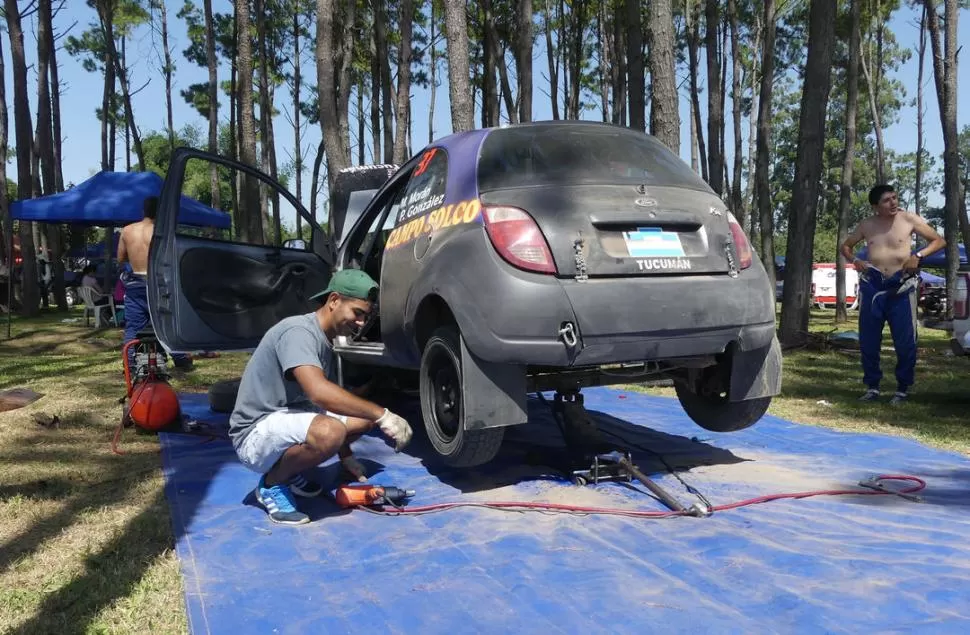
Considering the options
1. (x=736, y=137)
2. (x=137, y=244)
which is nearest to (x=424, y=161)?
(x=137, y=244)

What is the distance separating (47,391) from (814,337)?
29.5 ft

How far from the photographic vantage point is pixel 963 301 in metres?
6.54

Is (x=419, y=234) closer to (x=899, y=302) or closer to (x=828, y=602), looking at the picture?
(x=828, y=602)

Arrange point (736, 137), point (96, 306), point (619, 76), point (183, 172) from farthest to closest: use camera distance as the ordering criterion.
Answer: point (736, 137) < point (619, 76) < point (96, 306) < point (183, 172)

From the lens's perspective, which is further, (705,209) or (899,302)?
(899,302)

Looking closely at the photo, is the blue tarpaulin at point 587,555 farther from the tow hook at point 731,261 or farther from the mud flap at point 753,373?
the tow hook at point 731,261

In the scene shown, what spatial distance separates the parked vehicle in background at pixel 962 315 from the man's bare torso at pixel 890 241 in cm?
47

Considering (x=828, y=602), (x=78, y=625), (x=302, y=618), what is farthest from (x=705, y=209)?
(x=78, y=625)

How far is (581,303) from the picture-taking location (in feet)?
10.9

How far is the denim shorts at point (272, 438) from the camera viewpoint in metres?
3.54

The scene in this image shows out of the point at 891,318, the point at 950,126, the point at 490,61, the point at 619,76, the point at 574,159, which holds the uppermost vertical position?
the point at 619,76

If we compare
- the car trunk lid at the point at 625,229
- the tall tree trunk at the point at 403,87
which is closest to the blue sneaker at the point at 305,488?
the car trunk lid at the point at 625,229

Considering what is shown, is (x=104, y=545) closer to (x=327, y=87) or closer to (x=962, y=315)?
(x=962, y=315)

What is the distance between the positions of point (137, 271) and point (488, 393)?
555 cm
